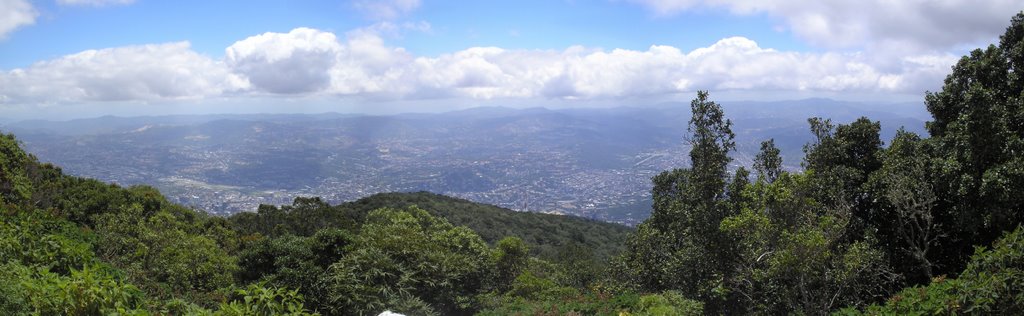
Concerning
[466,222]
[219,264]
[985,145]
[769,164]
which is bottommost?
[466,222]

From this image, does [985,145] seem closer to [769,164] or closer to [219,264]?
[769,164]

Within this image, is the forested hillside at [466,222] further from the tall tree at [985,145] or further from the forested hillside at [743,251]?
the tall tree at [985,145]

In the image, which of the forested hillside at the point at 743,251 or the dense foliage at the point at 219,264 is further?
the forested hillside at the point at 743,251

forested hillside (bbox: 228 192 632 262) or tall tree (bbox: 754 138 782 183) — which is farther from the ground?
tall tree (bbox: 754 138 782 183)

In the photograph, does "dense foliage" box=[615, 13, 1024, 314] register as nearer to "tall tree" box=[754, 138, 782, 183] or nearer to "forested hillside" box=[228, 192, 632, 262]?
"tall tree" box=[754, 138, 782, 183]

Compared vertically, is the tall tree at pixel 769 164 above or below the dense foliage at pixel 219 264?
above

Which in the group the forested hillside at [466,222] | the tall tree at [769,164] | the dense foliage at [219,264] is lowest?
the forested hillside at [466,222]

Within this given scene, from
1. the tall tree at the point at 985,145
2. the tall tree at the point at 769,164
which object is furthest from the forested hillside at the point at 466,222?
the tall tree at the point at 985,145

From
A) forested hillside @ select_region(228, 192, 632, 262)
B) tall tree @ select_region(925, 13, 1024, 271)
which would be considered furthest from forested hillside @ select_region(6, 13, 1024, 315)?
forested hillside @ select_region(228, 192, 632, 262)

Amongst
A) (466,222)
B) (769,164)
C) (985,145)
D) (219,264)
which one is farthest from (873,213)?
(466,222)
